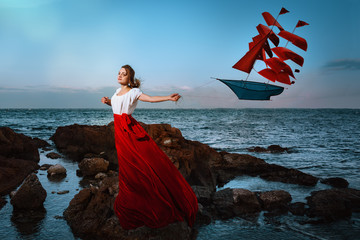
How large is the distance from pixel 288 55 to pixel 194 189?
329 centimetres

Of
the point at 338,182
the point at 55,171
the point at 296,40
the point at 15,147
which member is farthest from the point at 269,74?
the point at 15,147

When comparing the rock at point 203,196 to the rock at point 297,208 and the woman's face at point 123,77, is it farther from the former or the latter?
the woman's face at point 123,77

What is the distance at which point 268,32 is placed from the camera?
5.10 metres

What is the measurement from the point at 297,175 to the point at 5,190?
26.5 feet

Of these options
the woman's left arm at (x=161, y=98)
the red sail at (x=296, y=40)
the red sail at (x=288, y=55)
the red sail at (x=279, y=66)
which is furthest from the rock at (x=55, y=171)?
the red sail at (x=296, y=40)

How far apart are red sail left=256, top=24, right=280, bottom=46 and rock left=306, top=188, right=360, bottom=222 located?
3.56 meters

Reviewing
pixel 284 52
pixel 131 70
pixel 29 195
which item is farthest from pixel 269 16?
pixel 29 195

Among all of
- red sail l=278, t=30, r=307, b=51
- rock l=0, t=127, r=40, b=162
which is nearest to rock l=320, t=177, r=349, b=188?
red sail l=278, t=30, r=307, b=51

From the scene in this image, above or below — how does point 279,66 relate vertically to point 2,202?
above

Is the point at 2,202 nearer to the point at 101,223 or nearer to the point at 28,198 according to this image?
the point at 28,198

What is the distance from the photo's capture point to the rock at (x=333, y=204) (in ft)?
16.9

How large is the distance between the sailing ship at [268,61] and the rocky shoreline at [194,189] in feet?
7.35

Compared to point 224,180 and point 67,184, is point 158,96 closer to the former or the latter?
point 67,184

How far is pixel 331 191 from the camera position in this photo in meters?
5.94
